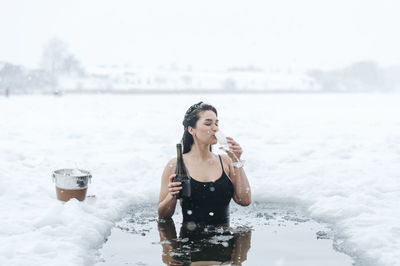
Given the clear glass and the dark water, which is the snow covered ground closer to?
the dark water

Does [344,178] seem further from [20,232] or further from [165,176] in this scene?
[20,232]

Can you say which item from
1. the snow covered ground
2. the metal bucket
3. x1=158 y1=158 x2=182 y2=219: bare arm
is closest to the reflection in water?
x1=158 y1=158 x2=182 y2=219: bare arm

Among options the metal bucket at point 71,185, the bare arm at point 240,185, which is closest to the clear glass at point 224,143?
the bare arm at point 240,185

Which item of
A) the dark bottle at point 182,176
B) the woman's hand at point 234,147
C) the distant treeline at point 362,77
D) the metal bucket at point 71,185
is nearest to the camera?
the woman's hand at point 234,147

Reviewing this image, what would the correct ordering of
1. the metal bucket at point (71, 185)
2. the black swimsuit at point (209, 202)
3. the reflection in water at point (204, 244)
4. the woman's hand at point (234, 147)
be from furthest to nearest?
the metal bucket at point (71, 185)
the black swimsuit at point (209, 202)
the woman's hand at point (234, 147)
the reflection in water at point (204, 244)

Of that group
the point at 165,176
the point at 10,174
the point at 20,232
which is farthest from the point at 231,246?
the point at 10,174

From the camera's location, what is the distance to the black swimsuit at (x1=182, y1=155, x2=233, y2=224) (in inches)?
189

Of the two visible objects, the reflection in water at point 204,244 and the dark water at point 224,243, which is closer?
the reflection in water at point 204,244

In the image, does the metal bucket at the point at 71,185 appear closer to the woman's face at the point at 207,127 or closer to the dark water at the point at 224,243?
the dark water at the point at 224,243

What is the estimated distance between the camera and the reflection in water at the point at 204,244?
14.1 feet

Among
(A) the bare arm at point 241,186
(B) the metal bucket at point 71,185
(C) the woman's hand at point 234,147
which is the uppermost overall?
(C) the woman's hand at point 234,147

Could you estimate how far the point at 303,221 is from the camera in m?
6.07

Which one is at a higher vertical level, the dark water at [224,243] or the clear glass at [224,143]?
the clear glass at [224,143]

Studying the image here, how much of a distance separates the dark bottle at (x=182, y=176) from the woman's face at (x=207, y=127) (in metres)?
0.25
